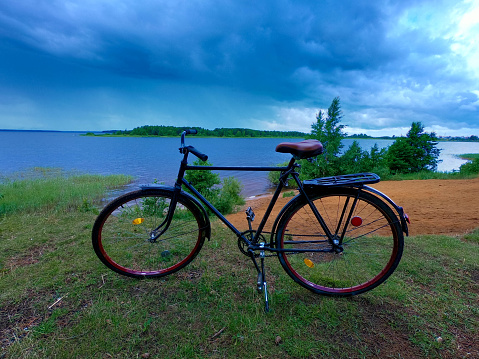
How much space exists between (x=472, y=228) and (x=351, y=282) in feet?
11.5

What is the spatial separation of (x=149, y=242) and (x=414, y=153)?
2639cm

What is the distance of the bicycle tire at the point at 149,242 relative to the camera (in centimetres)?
251

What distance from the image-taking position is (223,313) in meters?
2.13

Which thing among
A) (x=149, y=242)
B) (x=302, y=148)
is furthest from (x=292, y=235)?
(x=149, y=242)

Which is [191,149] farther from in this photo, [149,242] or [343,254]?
[343,254]

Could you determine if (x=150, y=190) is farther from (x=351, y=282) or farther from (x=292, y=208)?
(x=351, y=282)

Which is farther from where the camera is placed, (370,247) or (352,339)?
(370,247)

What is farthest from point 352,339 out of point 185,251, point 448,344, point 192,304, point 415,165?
point 415,165

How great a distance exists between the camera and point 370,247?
340 centimetres

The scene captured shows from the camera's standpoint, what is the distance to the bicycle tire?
2514mm

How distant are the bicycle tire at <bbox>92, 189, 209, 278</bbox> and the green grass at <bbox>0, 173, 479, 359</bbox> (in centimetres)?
19

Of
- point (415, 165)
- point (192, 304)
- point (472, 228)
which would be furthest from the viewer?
point (415, 165)

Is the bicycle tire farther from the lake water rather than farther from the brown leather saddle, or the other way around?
the lake water

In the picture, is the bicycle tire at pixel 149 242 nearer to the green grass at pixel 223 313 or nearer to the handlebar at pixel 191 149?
the green grass at pixel 223 313
